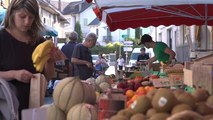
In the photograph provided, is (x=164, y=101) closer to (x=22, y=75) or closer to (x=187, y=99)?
(x=187, y=99)

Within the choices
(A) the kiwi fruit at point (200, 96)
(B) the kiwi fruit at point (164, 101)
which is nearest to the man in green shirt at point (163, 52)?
(A) the kiwi fruit at point (200, 96)

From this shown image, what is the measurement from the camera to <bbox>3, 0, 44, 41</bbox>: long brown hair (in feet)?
11.9

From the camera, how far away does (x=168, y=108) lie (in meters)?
2.29

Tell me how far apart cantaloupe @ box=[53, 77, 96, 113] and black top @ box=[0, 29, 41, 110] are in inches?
14.9

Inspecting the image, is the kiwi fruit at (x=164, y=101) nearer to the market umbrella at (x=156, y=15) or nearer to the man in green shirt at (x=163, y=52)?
the man in green shirt at (x=163, y=52)

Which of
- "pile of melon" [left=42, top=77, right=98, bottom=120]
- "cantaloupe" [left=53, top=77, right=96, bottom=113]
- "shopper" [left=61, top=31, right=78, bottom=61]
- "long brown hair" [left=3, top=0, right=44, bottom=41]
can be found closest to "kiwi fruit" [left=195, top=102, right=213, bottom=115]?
"pile of melon" [left=42, top=77, right=98, bottom=120]

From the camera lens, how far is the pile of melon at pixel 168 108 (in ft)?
7.12

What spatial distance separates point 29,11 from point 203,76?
157 centimetres

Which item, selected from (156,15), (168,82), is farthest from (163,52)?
(168,82)

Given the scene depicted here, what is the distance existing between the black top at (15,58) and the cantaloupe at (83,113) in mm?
422

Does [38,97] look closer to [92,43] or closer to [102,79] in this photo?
[102,79]

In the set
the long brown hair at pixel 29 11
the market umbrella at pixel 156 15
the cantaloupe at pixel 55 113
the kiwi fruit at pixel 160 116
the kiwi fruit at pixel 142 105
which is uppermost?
the market umbrella at pixel 156 15

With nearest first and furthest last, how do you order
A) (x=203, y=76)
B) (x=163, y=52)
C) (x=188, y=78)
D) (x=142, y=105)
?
(x=142, y=105) → (x=203, y=76) → (x=188, y=78) → (x=163, y=52)

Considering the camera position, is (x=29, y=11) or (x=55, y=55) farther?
(x=55, y=55)
